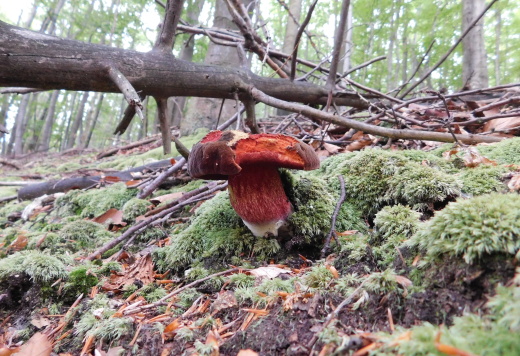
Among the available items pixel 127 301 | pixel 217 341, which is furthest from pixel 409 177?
pixel 127 301

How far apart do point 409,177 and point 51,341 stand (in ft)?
7.50

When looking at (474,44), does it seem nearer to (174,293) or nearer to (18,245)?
(174,293)

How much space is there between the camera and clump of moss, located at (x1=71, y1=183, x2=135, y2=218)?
357 centimetres

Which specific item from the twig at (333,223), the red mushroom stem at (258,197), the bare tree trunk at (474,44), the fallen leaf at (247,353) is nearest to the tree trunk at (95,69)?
the red mushroom stem at (258,197)

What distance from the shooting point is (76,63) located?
8.13 ft

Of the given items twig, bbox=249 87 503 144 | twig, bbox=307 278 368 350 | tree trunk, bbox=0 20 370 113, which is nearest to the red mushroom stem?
twig, bbox=307 278 368 350

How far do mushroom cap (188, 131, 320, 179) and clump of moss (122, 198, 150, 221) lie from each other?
1617 millimetres

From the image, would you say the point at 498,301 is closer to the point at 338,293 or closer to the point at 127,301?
the point at 338,293

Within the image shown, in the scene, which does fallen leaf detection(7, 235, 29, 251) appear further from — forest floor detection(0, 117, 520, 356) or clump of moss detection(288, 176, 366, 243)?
clump of moss detection(288, 176, 366, 243)

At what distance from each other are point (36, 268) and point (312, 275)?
1.77 meters

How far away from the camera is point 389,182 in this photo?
2117mm

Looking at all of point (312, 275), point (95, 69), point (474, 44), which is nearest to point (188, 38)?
point (95, 69)

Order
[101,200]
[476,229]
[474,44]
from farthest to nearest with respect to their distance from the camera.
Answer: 1. [474,44]
2. [101,200]
3. [476,229]

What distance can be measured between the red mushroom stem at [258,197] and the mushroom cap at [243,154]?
0.18m
